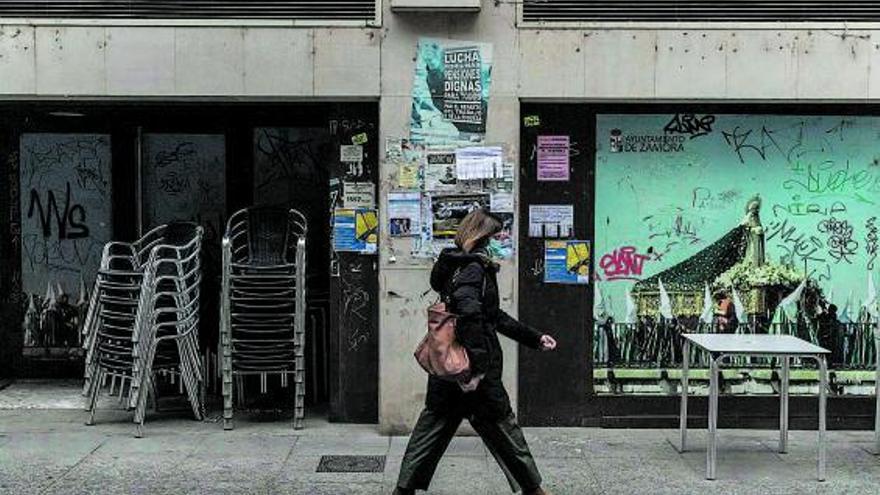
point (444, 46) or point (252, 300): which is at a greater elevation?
point (444, 46)

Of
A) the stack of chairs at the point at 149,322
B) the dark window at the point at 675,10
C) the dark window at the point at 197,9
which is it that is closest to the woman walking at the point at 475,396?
the dark window at the point at 675,10

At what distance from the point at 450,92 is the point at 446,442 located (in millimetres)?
2914

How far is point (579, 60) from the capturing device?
285 inches

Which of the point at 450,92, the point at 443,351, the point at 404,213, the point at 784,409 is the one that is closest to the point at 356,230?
the point at 404,213

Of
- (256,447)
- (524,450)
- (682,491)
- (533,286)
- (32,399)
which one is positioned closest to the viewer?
(524,450)

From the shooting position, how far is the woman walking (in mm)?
5379

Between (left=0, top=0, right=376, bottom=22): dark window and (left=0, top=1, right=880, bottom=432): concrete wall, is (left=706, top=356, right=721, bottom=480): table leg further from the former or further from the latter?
(left=0, top=0, right=376, bottom=22): dark window

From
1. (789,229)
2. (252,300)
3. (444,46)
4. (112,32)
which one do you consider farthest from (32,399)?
(789,229)

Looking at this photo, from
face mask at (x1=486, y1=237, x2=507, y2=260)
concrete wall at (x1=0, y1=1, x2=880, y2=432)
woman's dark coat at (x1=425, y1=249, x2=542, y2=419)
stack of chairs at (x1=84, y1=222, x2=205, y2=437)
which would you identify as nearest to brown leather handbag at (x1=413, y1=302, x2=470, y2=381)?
woman's dark coat at (x1=425, y1=249, x2=542, y2=419)

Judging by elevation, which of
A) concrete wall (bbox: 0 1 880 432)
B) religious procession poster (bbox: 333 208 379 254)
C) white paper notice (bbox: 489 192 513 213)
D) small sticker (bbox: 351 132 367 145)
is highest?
concrete wall (bbox: 0 1 880 432)

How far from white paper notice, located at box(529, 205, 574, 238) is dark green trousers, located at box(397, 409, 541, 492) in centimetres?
230

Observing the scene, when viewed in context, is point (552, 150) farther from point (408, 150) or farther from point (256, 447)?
point (256, 447)

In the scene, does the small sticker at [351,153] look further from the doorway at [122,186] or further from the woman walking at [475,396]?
the woman walking at [475,396]

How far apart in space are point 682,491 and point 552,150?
2812mm
